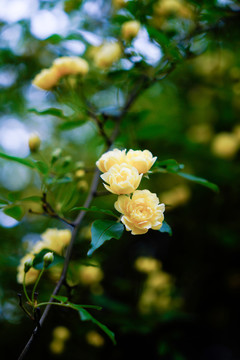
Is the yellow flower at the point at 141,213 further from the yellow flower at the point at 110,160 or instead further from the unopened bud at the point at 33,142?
the unopened bud at the point at 33,142

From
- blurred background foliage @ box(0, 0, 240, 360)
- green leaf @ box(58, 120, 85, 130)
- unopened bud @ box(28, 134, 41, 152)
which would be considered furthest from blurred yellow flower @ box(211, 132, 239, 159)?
unopened bud @ box(28, 134, 41, 152)

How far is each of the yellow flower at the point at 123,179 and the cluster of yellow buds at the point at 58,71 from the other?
1.91 feet

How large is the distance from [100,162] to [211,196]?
57.2 inches

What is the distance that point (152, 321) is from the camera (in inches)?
54.0

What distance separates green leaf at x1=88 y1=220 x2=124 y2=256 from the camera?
636 millimetres

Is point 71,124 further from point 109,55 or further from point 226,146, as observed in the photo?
point 226,146

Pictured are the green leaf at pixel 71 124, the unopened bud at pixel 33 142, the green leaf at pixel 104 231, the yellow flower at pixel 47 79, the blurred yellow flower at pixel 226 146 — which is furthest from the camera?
the blurred yellow flower at pixel 226 146

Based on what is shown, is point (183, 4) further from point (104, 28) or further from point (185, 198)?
point (185, 198)

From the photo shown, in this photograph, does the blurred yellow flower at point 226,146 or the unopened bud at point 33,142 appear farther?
the blurred yellow flower at point 226,146

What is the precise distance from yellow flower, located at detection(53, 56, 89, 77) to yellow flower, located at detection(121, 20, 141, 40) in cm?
20

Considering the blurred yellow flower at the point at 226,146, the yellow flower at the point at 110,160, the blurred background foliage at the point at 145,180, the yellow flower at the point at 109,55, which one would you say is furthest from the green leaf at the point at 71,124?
the blurred yellow flower at the point at 226,146

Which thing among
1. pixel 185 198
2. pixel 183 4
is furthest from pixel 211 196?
pixel 183 4

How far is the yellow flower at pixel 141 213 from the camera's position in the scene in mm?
657

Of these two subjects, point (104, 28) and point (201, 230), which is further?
point (201, 230)
